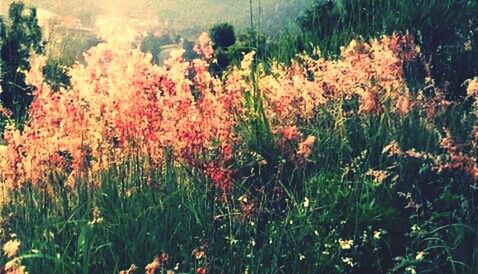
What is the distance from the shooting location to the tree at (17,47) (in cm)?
454

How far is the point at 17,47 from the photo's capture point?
15.4ft

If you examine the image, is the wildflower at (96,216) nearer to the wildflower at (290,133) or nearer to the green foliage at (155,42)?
the wildflower at (290,133)

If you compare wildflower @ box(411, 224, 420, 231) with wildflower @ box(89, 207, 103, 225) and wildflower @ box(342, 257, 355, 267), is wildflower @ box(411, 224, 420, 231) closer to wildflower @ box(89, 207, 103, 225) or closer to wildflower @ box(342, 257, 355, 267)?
wildflower @ box(342, 257, 355, 267)

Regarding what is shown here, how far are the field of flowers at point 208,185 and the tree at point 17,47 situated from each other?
1.12m

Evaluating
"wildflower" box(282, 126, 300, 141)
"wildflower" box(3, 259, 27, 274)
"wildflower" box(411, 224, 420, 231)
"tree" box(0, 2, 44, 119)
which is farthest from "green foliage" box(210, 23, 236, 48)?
"wildflower" box(3, 259, 27, 274)

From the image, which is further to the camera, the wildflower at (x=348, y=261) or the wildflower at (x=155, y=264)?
the wildflower at (x=348, y=261)

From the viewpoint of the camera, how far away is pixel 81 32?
4.28 meters

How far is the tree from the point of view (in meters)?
4.54

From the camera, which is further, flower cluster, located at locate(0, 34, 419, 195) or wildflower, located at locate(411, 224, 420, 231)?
flower cluster, located at locate(0, 34, 419, 195)

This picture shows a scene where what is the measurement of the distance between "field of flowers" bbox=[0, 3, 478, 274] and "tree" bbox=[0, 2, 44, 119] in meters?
1.12

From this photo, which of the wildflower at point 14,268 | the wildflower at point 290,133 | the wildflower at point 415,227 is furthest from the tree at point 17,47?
the wildflower at point 415,227

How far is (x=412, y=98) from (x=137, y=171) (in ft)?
4.88

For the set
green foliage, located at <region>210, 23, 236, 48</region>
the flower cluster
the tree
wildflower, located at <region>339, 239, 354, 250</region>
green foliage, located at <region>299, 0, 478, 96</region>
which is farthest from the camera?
green foliage, located at <region>210, 23, 236, 48</region>

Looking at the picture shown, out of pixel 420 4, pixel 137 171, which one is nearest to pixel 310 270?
pixel 137 171
